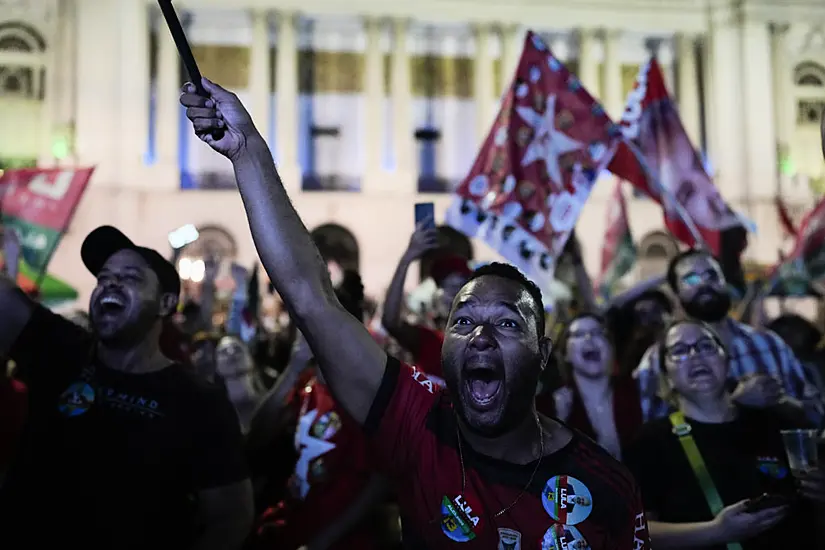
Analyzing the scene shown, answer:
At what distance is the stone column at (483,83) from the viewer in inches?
1063

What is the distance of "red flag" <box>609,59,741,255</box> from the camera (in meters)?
7.36

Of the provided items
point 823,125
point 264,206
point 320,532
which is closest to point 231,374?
point 320,532

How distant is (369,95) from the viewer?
2672 cm

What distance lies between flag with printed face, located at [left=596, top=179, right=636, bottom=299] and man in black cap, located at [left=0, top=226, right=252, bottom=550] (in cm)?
859

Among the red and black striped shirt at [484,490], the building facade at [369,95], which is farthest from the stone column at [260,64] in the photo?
the red and black striped shirt at [484,490]

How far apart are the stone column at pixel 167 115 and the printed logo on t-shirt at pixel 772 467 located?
23835 mm

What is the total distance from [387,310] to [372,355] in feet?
7.93

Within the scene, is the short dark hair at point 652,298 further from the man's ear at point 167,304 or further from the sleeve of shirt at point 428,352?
the man's ear at point 167,304

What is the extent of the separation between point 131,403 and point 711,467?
2183mm

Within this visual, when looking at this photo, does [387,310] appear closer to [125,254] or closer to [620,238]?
[125,254]

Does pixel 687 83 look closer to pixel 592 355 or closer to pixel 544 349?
pixel 592 355

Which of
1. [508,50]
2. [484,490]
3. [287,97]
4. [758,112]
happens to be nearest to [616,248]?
[484,490]

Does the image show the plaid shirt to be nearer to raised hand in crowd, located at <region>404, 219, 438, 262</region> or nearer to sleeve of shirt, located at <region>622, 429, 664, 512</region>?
sleeve of shirt, located at <region>622, 429, 664, 512</region>

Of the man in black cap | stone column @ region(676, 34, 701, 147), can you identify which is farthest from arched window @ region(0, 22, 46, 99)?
the man in black cap
